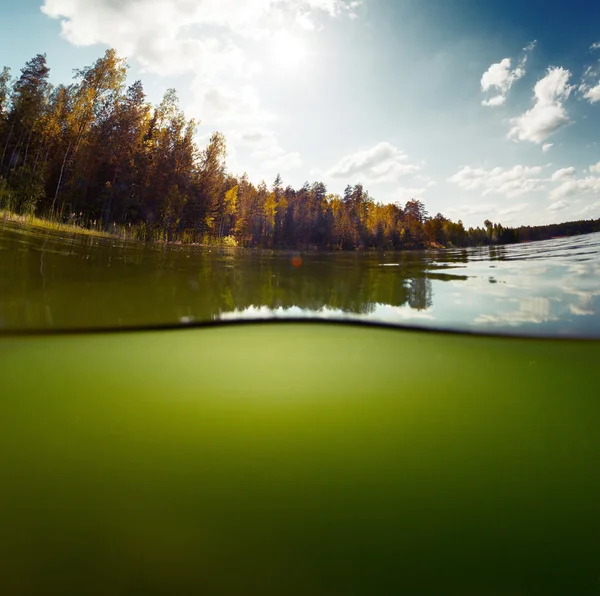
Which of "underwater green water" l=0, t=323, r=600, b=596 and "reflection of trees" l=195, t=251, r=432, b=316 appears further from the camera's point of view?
"reflection of trees" l=195, t=251, r=432, b=316

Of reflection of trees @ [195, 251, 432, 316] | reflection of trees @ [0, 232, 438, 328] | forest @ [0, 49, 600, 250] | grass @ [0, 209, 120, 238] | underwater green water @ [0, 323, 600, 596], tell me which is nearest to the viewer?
underwater green water @ [0, 323, 600, 596]

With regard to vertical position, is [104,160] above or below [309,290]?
above

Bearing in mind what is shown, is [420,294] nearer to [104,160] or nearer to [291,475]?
[291,475]

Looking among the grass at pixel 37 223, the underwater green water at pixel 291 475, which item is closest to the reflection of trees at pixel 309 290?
the underwater green water at pixel 291 475

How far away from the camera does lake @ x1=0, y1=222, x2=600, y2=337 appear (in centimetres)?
327

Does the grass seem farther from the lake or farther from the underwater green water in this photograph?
the underwater green water

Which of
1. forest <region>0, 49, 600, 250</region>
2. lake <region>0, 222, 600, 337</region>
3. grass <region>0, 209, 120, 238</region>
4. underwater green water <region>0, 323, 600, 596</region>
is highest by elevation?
forest <region>0, 49, 600, 250</region>

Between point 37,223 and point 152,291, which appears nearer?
point 152,291

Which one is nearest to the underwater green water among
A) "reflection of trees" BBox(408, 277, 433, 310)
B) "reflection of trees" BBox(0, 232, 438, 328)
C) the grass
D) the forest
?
"reflection of trees" BBox(0, 232, 438, 328)

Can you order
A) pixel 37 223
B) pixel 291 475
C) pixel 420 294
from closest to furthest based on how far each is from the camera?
1. pixel 291 475
2. pixel 420 294
3. pixel 37 223

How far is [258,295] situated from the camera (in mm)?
4430

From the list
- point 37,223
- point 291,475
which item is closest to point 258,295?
point 291,475

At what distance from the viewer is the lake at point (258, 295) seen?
129 inches

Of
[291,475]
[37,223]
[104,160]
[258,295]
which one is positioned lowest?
[291,475]
